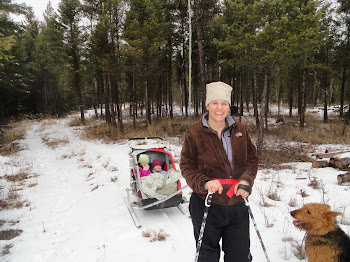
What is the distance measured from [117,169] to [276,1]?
931cm

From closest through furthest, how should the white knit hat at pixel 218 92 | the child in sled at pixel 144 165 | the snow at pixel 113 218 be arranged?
the white knit hat at pixel 218 92, the snow at pixel 113 218, the child in sled at pixel 144 165

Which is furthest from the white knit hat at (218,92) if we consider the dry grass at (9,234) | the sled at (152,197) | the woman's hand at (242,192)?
the dry grass at (9,234)

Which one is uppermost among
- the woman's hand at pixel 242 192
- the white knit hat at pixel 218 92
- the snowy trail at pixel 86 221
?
the white knit hat at pixel 218 92

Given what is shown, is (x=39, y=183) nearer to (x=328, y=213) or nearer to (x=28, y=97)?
(x=328, y=213)

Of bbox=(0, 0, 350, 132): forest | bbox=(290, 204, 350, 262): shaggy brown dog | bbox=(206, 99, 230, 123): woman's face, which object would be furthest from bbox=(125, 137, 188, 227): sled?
bbox=(0, 0, 350, 132): forest

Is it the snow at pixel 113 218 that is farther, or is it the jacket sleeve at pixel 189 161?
the snow at pixel 113 218

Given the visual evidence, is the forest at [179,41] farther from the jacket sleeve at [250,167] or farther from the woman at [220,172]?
the jacket sleeve at [250,167]

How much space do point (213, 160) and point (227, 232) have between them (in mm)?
736

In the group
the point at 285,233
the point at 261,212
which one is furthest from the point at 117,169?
the point at 285,233

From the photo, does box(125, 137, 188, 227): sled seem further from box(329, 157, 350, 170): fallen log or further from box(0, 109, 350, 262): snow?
box(329, 157, 350, 170): fallen log

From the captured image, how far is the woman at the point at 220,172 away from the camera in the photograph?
1.89 m

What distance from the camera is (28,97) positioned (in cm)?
2983

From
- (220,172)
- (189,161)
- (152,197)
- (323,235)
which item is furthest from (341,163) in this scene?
(189,161)

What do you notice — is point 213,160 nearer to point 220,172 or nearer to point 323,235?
point 220,172
